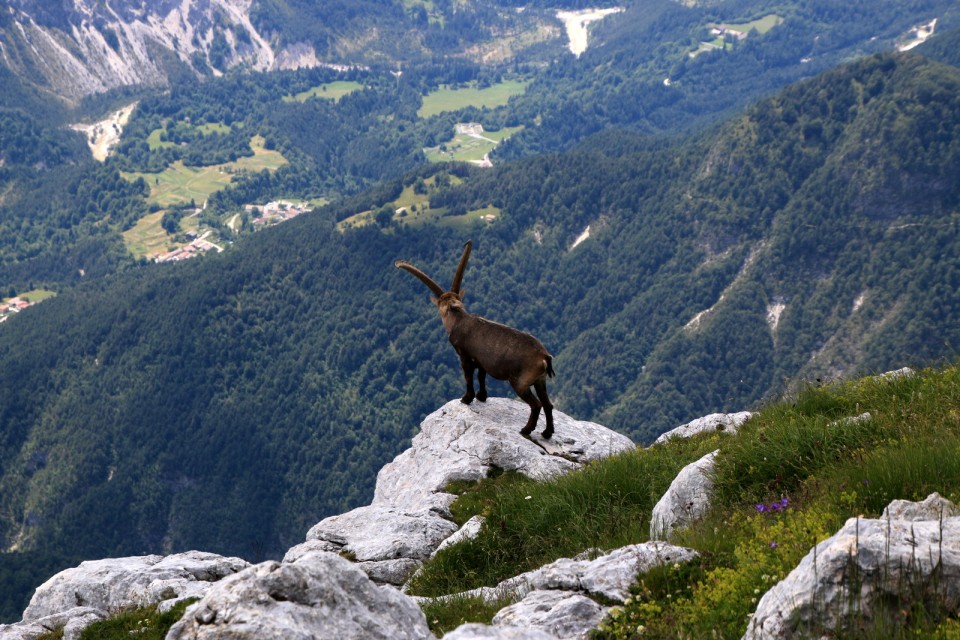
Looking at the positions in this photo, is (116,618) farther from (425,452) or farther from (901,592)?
(901,592)

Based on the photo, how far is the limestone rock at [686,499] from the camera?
52.1ft

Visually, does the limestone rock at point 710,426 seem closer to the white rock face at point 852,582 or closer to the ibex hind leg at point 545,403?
the ibex hind leg at point 545,403

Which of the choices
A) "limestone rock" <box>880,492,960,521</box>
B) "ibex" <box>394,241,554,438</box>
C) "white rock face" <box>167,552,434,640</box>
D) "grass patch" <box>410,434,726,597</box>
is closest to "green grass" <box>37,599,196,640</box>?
"grass patch" <box>410,434,726,597</box>

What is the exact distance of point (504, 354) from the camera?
25.8 meters

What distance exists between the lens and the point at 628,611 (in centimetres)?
1164

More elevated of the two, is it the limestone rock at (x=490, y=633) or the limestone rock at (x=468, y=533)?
the limestone rock at (x=490, y=633)

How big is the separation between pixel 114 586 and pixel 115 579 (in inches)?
11.0

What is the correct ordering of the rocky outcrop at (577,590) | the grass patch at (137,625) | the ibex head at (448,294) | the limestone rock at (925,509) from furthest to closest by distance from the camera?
the ibex head at (448,294)
the grass patch at (137,625)
the rocky outcrop at (577,590)
the limestone rock at (925,509)

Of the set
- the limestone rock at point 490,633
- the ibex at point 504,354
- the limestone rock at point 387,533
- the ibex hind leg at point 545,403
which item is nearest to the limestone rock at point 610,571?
the limestone rock at point 490,633

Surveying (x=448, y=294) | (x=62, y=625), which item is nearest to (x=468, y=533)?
(x=62, y=625)

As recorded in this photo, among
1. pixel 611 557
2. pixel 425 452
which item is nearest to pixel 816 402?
pixel 611 557

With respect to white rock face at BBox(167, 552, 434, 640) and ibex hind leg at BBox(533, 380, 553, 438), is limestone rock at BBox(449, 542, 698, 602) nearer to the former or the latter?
white rock face at BBox(167, 552, 434, 640)

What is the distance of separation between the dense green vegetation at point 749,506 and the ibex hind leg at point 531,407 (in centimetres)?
316

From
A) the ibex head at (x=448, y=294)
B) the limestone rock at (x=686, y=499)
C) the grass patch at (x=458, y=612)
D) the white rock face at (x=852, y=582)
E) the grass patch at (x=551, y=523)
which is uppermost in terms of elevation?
the white rock face at (x=852, y=582)
